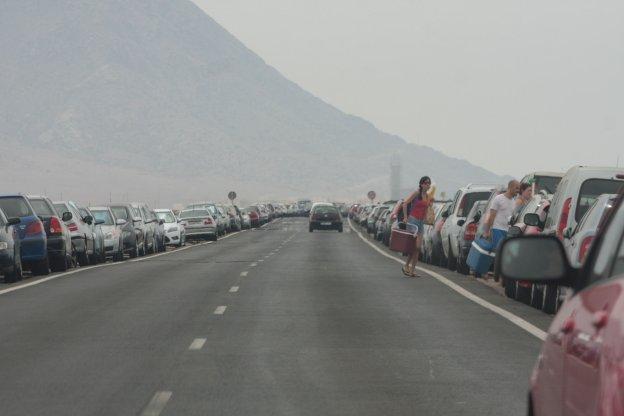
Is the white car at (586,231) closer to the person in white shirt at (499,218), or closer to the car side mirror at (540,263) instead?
the person in white shirt at (499,218)

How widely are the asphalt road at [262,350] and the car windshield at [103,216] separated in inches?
547

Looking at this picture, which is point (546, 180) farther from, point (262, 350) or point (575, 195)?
point (262, 350)

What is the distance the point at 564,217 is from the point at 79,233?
18.4 meters

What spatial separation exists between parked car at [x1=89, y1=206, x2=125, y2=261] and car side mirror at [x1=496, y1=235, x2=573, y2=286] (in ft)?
109

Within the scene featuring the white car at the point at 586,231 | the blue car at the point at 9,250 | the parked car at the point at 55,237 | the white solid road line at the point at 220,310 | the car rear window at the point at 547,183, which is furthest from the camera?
the parked car at the point at 55,237

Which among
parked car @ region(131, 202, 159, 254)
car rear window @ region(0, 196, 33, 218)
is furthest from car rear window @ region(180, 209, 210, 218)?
car rear window @ region(0, 196, 33, 218)

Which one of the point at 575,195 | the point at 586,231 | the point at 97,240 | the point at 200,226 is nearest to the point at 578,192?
the point at 575,195

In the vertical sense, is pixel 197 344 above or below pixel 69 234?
below

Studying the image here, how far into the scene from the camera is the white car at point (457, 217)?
2992cm

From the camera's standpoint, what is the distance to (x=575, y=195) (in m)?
18.2

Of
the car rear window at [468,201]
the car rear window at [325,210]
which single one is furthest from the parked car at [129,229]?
the car rear window at [325,210]

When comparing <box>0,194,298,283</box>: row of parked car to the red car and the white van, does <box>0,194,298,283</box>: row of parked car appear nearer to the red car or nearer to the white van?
the white van

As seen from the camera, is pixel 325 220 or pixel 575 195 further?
pixel 325 220

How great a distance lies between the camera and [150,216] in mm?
46469
